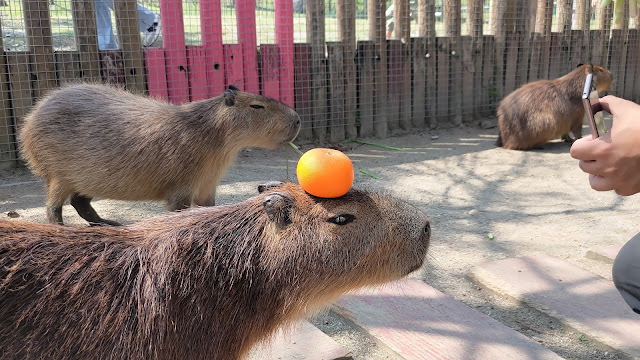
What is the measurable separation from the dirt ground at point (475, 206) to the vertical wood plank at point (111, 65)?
1225mm

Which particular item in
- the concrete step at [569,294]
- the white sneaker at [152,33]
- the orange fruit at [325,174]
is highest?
the white sneaker at [152,33]

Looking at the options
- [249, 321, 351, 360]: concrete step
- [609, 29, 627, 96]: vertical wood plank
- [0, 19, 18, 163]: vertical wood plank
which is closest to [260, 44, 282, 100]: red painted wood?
[0, 19, 18, 163]: vertical wood plank

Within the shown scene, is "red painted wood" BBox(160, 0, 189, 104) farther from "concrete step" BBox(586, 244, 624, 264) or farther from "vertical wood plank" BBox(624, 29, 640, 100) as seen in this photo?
"vertical wood plank" BBox(624, 29, 640, 100)

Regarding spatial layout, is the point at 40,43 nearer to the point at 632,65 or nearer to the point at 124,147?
the point at 124,147

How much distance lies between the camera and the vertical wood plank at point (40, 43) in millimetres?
5570

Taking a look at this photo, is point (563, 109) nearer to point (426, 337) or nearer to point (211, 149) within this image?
point (211, 149)

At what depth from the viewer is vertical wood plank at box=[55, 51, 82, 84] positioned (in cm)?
577

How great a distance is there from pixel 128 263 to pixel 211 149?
2.54m

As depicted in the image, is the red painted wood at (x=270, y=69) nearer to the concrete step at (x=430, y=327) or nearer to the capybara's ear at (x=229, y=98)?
the capybara's ear at (x=229, y=98)

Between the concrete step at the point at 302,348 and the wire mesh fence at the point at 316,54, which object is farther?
the wire mesh fence at the point at 316,54

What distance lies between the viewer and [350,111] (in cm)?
725

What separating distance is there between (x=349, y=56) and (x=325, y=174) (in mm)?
5491

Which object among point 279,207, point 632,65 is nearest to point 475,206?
point 279,207

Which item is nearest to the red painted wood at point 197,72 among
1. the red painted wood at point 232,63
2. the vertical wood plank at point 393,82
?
the red painted wood at point 232,63
